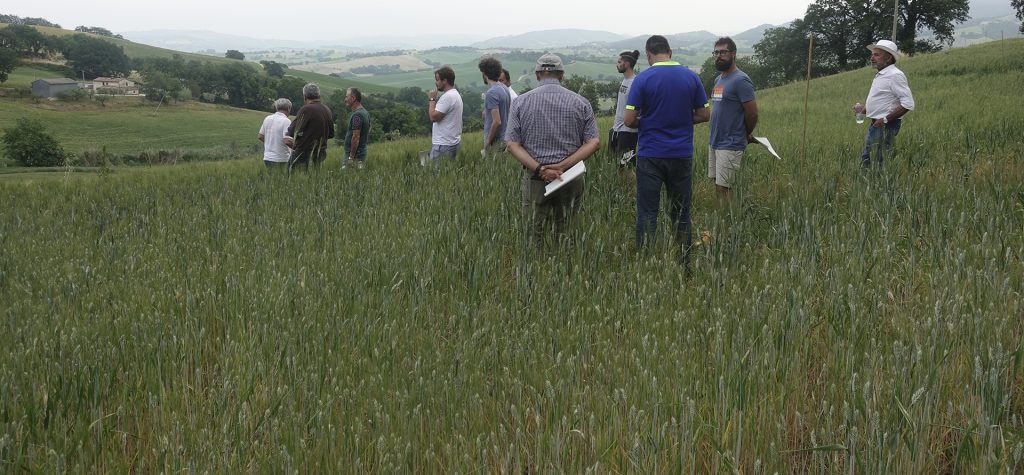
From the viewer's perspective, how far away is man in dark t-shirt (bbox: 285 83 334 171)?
9.74 m

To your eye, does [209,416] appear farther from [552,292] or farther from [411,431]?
[552,292]

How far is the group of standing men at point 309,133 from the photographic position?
9.84 m

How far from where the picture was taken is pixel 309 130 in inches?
391

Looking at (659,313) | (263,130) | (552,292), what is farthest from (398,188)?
(659,313)

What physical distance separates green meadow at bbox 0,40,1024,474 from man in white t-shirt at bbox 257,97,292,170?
395 cm

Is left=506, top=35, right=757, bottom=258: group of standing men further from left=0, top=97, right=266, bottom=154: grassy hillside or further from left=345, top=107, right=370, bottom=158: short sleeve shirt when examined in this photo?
left=0, top=97, right=266, bottom=154: grassy hillside

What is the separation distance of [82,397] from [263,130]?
8294 millimetres

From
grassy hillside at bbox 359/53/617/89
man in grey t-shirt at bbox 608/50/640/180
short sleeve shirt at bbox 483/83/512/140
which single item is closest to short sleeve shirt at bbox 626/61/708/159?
man in grey t-shirt at bbox 608/50/640/180

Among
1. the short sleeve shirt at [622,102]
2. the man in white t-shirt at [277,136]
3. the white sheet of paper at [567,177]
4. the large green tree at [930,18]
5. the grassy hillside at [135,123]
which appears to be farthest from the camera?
the grassy hillside at [135,123]

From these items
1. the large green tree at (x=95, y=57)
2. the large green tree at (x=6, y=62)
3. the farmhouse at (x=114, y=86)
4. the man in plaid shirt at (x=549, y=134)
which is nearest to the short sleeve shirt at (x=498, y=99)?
the man in plaid shirt at (x=549, y=134)

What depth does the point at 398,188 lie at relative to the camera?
8.30 m

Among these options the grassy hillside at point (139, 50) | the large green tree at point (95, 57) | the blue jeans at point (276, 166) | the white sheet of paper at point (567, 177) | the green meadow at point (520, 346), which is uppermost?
the grassy hillside at point (139, 50)

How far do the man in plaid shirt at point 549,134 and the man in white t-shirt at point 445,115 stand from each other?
3.95 meters

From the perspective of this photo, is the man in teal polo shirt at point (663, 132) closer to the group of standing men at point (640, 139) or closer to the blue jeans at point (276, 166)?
the group of standing men at point (640, 139)
